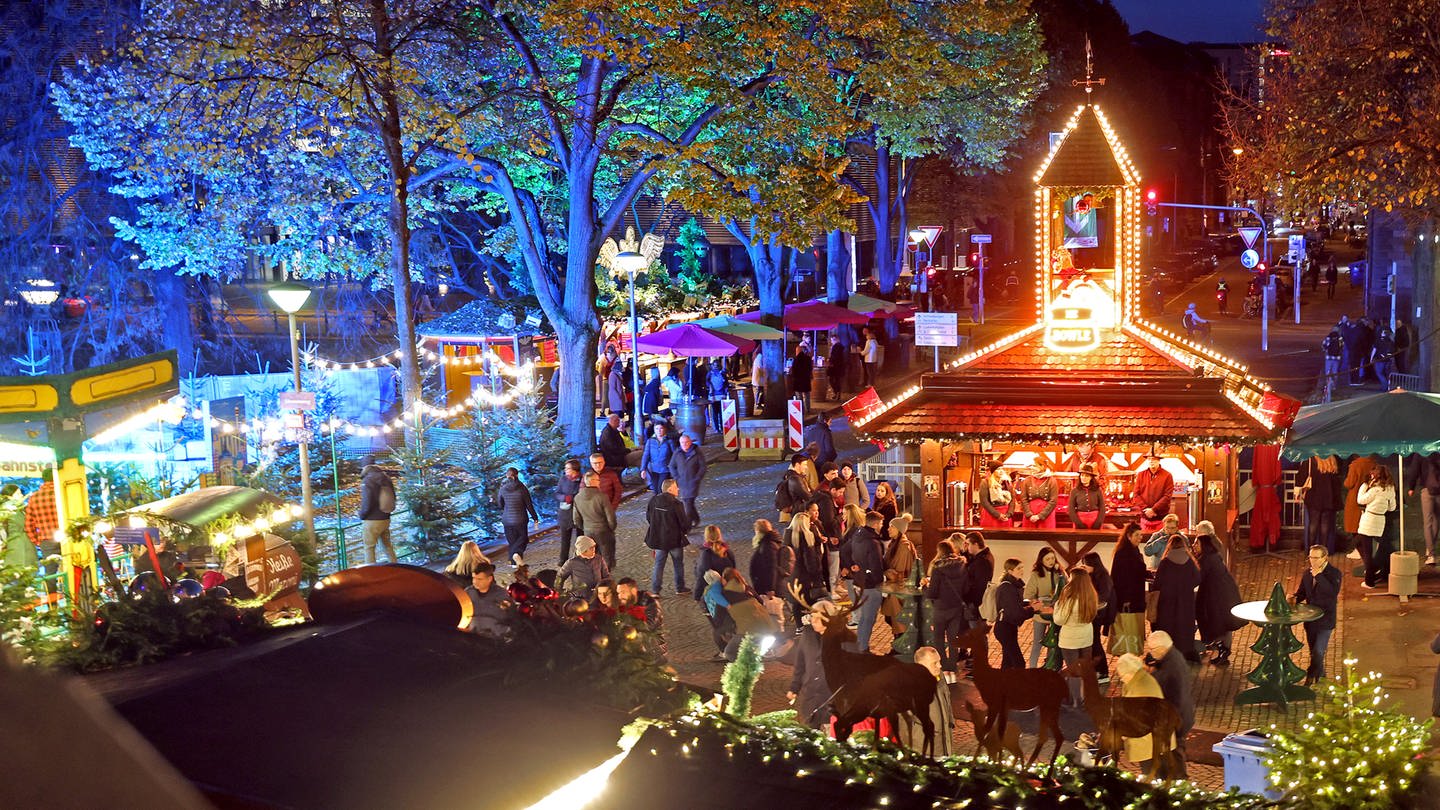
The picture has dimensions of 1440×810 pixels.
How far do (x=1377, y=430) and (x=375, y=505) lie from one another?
10.9 m

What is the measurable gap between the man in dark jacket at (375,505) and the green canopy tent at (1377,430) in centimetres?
987

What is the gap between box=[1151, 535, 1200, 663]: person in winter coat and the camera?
12.4 metres

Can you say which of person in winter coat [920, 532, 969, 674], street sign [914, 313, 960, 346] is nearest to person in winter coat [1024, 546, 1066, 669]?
person in winter coat [920, 532, 969, 674]

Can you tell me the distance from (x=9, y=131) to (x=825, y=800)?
98.8 feet

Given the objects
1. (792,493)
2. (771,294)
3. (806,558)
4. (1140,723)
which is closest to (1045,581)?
(806,558)

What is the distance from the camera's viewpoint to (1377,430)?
1529 cm

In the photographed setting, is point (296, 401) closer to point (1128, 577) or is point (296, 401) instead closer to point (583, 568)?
point (583, 568)

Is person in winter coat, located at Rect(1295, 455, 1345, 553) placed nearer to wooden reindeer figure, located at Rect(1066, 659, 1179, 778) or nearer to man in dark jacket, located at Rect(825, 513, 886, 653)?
man in dark jacket, located at Rect(825, 513, 886, 653)

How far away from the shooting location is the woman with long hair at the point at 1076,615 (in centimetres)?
1177

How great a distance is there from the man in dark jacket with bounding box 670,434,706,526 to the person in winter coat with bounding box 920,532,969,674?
5835mm

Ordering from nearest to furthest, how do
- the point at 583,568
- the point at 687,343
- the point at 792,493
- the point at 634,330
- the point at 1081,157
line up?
the point at 583,568 → the point at 792,493 → the point at 1081,157 → the point at 634,330 → the point at 687,343

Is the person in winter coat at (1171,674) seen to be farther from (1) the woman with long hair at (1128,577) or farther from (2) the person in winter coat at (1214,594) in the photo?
(2) the person in winter coat at (1214,594)

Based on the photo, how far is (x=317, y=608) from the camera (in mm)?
5422

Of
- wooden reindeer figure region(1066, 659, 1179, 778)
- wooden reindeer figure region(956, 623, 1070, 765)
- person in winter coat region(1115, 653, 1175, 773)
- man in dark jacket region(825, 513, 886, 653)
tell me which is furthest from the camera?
man in dark jacket region(825, 513, 886, 653)
